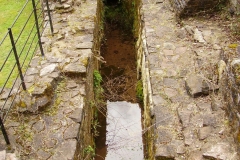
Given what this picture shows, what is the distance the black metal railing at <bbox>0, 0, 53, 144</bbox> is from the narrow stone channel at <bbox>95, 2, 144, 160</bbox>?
75.6 inches

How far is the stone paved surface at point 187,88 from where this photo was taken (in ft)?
12.2

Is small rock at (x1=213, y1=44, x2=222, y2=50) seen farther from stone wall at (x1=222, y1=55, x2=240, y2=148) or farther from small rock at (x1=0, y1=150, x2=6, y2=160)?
small rock at (x1=0, y1=150, x2=6, y2=160)

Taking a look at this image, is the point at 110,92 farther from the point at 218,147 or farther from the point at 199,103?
the point at 218,147

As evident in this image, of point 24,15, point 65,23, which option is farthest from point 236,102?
point 24,15

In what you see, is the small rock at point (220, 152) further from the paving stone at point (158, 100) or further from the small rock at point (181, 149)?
the paving stone at point (158, 100)

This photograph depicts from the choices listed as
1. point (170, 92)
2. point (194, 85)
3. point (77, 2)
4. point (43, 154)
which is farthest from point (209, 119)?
point (77, 2)

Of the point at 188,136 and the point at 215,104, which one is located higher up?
the point at 215,104

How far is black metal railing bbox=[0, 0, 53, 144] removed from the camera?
155 inches

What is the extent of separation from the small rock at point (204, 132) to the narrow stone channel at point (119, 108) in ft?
6.11

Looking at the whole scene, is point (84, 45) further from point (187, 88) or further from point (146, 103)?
point (187, 88)

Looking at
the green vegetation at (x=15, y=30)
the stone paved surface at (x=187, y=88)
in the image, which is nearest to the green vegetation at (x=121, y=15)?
the stone paved surface at (x=187, y=88)

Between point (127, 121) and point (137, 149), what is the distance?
82 cm

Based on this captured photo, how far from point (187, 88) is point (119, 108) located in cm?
224

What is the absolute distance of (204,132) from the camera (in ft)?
12.5
